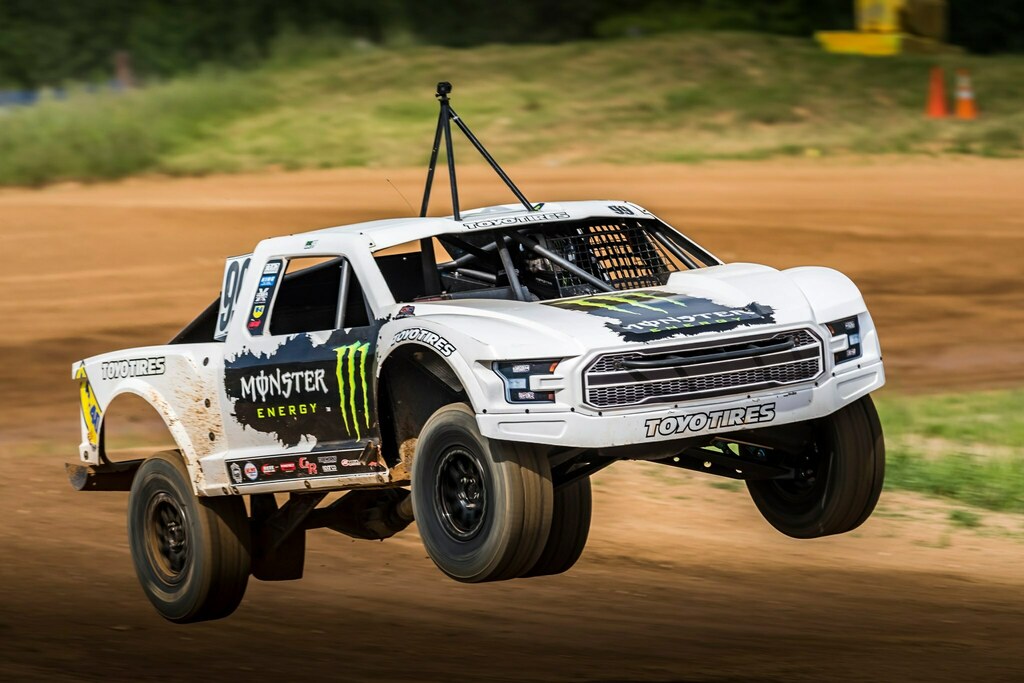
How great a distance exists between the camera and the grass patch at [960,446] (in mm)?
12734

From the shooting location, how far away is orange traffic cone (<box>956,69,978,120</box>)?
31.7 metres

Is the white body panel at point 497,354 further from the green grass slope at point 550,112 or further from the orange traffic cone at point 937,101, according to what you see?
the orange traffic cone at point 937,101

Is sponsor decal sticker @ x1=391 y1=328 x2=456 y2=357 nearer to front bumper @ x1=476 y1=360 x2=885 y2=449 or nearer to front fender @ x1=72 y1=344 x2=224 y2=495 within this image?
front bumper @ x1=476 y1=360 x2=885 y2=449

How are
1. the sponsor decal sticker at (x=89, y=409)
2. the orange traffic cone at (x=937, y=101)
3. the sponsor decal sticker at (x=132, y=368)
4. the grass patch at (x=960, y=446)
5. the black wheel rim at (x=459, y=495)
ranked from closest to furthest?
the black wheel rim at (x=459, y=495), the sponsor decal sticker at (x=132, y=368), the sponsor decal sticker at (x=89, y=409), the grass patch at (x=960, y=446), the orange traffic cone at (x=937, y=101)

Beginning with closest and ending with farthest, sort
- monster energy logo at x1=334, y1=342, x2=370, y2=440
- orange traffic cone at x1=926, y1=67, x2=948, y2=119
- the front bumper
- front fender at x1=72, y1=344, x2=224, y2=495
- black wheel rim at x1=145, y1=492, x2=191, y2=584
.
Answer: the front bumper → monster energy logo at x1=334, y1=342, x2=370, y2=440 → front fender at x1=72, y1=344, x2=224, y2=495 → black wheel rim at x1=145, y1=492, x2=191, y2=584 → orange traffic cone at x1=926, y1=67, x2=948, y2=119

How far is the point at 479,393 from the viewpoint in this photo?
7852mm

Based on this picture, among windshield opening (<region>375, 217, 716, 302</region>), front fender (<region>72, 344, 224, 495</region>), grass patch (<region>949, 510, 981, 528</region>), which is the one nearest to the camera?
windshield opening (<region>375, 217, 716, 302</region>)

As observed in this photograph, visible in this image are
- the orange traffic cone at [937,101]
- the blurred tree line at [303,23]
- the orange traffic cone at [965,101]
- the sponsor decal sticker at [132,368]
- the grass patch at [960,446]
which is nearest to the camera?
the sponsor decal sticker at [132,368]

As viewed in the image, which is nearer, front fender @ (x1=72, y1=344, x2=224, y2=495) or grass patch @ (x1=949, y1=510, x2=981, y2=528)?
front fender @ (x1=72, y1=344, x2=224, y2=495)

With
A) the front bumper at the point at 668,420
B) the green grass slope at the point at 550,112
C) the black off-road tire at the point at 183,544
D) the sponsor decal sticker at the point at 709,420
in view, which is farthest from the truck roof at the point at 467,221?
the green grass slope at the point at 550,112

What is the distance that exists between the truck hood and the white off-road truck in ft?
0.04

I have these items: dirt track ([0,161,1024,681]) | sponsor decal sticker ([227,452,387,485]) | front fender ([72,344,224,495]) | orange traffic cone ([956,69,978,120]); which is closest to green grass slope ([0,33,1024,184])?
orange traffic cone ([956,69,978,120])

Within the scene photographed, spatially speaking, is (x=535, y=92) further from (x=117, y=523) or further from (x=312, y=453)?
(x=312, y=453)

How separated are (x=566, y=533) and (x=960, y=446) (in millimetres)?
6014
